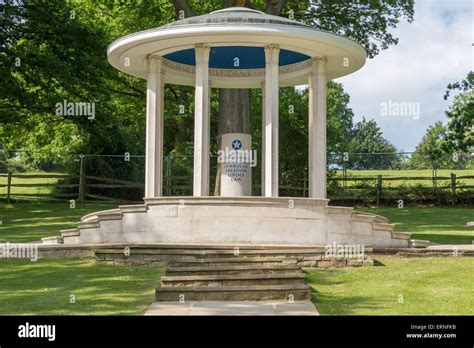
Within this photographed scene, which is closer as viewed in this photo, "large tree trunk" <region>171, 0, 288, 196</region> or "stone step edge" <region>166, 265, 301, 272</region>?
"stone step edge" <region>166, 265, 301, 272</region>

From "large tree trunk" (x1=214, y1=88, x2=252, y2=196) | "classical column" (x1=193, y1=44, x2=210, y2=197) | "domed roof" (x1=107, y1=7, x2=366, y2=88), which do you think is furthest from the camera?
"large tree trunk" (x1=214, y1=88, x2=252, y2=196)

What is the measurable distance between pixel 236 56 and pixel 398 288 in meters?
10.7

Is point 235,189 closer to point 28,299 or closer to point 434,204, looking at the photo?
point 28,299

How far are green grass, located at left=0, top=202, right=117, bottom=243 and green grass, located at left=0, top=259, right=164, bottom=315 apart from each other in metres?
4.97

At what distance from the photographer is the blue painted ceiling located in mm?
18973

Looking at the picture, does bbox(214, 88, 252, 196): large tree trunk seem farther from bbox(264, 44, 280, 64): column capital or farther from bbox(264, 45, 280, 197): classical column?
bbox(264, 44, 280, 64): column capital

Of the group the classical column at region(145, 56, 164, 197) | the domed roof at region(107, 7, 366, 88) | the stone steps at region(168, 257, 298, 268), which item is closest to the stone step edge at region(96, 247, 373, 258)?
the stone steps at region(168, 257, 298, 268)

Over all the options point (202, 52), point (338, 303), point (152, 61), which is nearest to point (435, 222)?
point (202, 52)

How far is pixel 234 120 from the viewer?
2252 cm

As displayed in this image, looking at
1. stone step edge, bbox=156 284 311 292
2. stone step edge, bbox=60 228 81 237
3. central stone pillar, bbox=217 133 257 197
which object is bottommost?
stone step edge, bbox=156 284 311 292

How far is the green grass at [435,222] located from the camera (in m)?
19.4

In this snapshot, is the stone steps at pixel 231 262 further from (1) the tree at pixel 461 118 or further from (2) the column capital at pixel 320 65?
(1) the tree at pixel 461 118

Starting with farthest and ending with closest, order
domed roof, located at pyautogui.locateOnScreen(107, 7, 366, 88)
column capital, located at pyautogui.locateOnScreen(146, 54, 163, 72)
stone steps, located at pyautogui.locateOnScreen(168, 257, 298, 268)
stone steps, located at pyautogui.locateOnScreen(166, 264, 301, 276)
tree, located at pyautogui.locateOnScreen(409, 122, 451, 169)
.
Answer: tree, located at pyautogui.locateOnScreen(409, 122, 451, 169)
column capital, located at pyautogui.locateOnScreen(146, 54, 163, 72)
domed roof, located at pyautogui.locateOnScreen(107, 7, 366, 88)
stone steps, located at pyautogui.locateOnScreen(168, 257, 298, 268)
stone steps, located at pyautogui.locateOnScreen(166, 264, 301, 276)
